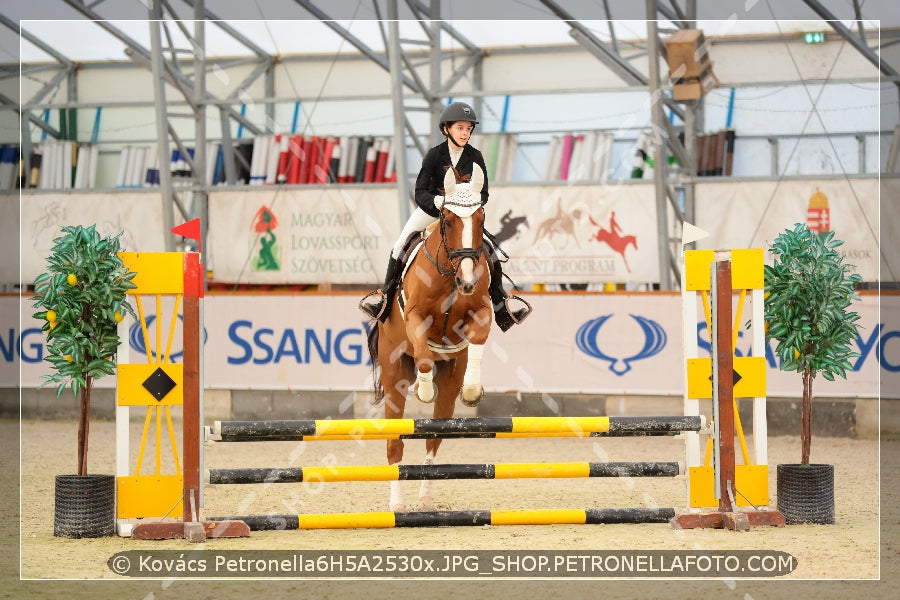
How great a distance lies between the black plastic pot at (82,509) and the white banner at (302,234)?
20.4 ft

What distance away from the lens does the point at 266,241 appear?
1200 centimetres

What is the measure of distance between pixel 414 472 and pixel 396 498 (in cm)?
88

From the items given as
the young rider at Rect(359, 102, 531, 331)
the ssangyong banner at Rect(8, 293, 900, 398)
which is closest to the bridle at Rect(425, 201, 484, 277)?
the young rider at Rect(359, 102, 531, 331)

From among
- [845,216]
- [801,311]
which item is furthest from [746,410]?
[801,311]

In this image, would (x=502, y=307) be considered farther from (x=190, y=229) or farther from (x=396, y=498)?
(x=190, y=229)

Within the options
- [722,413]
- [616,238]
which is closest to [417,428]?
[722,413]

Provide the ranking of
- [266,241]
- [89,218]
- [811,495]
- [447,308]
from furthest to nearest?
1. [89,218]
2. [266,241]
3. [811,495]
4. [447,308]

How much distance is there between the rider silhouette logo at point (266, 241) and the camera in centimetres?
1197

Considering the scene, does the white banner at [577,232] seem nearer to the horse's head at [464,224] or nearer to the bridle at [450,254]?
the bridle at [450,254]

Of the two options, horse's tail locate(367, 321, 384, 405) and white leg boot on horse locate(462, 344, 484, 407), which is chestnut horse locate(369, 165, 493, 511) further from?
horse's tail locate(367, 321, 384, 405)

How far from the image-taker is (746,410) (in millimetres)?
10164

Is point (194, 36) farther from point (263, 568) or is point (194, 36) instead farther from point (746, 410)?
point (263, 568)

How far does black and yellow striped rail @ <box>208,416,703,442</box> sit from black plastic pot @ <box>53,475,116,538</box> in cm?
72

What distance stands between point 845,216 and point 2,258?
30.2 feet
